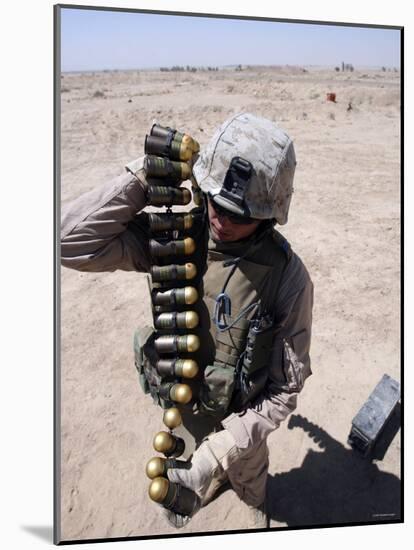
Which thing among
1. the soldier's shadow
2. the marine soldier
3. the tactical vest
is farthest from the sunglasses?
the soldier's shadow

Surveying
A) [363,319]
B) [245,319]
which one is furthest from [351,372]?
[245,319]

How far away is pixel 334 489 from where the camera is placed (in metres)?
3.58

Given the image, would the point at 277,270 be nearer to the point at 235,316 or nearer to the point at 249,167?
the point at 235,316

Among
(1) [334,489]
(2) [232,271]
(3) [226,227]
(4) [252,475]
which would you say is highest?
(3) [226,227]

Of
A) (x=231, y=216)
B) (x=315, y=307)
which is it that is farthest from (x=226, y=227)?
(x=315, y=307)

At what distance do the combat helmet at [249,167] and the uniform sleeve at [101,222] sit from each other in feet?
0.98

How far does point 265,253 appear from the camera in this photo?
7.91 ft

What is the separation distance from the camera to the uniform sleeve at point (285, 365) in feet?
7.88

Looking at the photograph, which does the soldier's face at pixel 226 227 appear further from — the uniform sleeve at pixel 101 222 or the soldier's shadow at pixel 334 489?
the soldier's shadow at pixel 334 489

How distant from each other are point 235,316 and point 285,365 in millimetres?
331

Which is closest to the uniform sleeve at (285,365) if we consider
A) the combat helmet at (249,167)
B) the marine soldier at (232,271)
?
the marine soldier at (232,271)

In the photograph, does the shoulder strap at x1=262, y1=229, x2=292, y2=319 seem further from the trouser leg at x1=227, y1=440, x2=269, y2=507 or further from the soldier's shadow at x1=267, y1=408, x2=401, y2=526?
the soldier's shadow at x1=267, y1=408, x2=401, y2=526

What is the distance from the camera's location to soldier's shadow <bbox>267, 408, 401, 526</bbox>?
3.40 m

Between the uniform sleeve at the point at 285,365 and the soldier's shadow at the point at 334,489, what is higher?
the uniform sleeve at the point at 285,365
